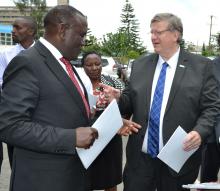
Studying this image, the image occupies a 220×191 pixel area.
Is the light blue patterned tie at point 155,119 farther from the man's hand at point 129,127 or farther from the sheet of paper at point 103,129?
the sheet of paper at point 103,129

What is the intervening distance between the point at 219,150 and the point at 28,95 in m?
2.56

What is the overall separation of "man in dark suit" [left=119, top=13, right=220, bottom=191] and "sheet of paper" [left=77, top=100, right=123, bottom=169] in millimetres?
667

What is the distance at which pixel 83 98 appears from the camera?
8.02 ft

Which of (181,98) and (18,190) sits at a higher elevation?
(181,98)

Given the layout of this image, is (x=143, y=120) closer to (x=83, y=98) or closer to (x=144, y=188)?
(x=144, y=188)

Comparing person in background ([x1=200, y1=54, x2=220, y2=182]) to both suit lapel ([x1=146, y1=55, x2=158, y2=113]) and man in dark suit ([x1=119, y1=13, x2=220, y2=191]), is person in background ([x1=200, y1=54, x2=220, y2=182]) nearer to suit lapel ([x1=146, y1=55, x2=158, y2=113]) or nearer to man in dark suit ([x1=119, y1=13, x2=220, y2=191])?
man in dark suit ([x1=119, y1=13, x2=220, y2=191])

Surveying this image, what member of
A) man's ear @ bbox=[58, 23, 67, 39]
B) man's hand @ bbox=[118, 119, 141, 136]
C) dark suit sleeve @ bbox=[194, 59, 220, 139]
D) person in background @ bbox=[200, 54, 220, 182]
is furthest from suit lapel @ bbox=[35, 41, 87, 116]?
person in background @ bbox=[200, 54, 220, 182]

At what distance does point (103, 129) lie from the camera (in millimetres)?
2480


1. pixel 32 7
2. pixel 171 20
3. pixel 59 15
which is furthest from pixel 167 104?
pixel 32 7

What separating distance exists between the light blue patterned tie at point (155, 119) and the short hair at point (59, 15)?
1101 mm

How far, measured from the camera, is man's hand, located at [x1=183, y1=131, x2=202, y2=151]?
292 cm

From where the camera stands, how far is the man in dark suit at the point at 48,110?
2.19 metres

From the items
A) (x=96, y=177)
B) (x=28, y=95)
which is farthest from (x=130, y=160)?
(x=28, y=95)

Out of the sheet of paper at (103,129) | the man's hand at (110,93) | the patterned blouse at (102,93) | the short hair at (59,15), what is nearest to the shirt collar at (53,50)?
the short hair at (59,15)
